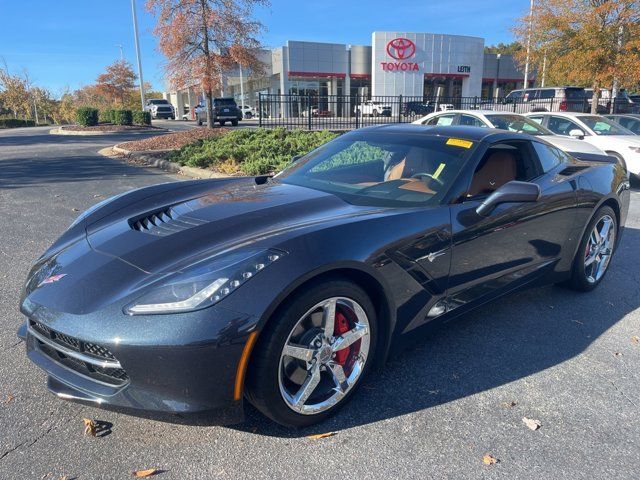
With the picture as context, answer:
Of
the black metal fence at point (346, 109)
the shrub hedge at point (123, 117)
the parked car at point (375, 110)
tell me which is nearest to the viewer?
the black metal fence at point (346, 109)

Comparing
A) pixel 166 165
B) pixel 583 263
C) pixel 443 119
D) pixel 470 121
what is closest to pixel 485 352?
pixel 583 263

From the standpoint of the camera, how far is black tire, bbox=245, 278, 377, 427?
213 centimetres

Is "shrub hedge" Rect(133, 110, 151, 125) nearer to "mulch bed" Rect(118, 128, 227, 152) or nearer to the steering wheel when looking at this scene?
"mulch bed" Rect(118, 128, 227, 152)

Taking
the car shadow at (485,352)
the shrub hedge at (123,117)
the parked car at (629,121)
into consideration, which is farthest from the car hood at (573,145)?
the shrub hedge at (123,117)

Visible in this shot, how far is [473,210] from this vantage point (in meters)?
3.05

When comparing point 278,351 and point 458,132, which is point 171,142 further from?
point 278,351

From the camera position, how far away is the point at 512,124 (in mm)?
9680

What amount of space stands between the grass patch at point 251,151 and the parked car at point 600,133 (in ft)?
16.1

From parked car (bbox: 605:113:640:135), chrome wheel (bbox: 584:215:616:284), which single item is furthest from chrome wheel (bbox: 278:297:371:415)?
parked car (bbox: 605:113:640:135)

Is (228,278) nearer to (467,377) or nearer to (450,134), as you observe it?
(467,377)

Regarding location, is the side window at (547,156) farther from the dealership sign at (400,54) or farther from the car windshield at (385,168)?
the dealership sign at (400,54)

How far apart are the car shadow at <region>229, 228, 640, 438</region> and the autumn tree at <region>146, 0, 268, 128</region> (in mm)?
15306

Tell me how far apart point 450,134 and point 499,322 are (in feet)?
4.77

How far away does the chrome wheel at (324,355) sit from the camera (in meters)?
2.30
